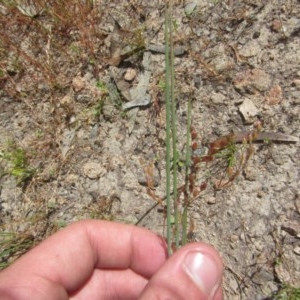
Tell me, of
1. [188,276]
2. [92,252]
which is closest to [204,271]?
[188,276]

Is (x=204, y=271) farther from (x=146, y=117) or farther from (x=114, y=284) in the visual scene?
(x=146, y=117)

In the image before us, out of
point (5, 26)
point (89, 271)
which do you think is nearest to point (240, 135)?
point (89, 271)

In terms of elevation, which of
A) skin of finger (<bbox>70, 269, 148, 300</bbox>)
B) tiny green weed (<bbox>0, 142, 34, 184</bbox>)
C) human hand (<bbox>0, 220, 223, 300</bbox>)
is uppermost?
tiny green weed (<bbox>0, 142, 34, 184</bbox>)

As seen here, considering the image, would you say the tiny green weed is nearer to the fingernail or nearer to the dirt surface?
the dirt surface

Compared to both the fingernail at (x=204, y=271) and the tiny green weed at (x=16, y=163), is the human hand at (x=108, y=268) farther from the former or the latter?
the tiny green weed at (x=16, y=163)

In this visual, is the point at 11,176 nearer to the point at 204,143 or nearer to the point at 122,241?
the point at 122,241

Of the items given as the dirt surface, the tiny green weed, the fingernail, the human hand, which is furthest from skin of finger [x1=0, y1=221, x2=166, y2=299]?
the tiny green weed
